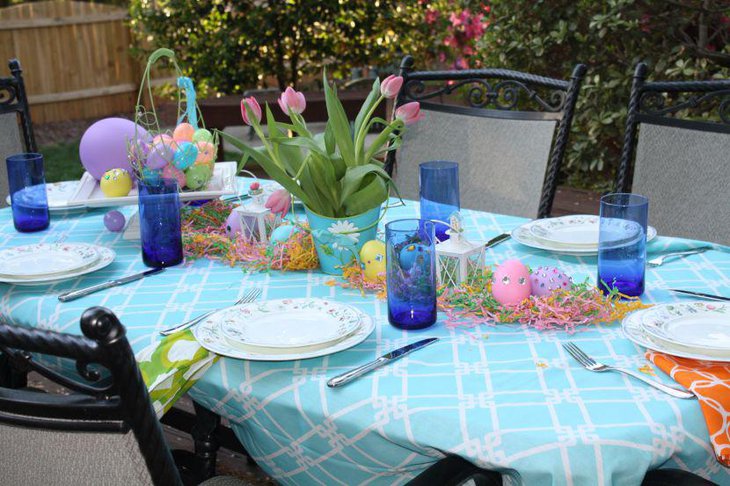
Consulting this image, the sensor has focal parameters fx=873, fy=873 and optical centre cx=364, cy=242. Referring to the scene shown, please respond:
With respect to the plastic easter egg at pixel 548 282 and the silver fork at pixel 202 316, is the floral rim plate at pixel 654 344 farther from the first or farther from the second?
the silver fork at pixel 202 316

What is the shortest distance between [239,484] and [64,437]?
50 centimetres

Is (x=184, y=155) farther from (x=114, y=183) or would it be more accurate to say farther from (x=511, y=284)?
(x=511, y=284)

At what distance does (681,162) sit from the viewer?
6.64 ft

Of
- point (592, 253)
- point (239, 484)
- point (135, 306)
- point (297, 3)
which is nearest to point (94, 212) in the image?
point (135, 306)

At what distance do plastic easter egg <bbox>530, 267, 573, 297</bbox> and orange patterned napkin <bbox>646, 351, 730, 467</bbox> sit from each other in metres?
0.23

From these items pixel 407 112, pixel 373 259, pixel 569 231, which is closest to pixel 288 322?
pixel 373 259

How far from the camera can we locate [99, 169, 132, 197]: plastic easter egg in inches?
70.9

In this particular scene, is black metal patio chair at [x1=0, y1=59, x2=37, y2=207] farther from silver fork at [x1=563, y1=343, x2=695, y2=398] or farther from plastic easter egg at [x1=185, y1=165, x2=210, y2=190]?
silver fork at [x1=563, y1=343, x2=695, y2=398]

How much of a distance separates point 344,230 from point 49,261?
1.88 ft

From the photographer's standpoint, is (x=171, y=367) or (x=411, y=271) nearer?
(x=171, y=367)

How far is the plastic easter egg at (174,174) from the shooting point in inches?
69.5

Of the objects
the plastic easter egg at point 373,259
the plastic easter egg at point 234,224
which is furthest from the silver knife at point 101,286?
the plastic easter egg at point 373,259

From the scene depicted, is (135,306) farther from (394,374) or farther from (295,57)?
(295,57)

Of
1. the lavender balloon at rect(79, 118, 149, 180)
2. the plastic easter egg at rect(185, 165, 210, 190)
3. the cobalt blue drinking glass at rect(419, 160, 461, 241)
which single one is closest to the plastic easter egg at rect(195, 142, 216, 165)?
the plastic easter egg at rect(185, 165, 210, 190)
